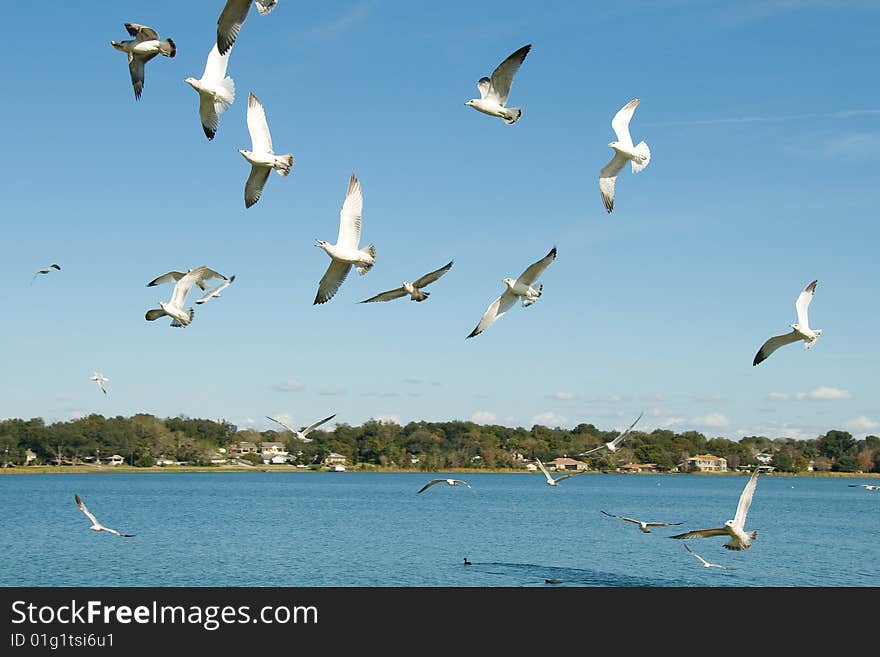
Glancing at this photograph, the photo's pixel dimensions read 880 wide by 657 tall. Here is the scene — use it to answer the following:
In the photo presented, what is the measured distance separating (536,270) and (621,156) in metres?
3.74

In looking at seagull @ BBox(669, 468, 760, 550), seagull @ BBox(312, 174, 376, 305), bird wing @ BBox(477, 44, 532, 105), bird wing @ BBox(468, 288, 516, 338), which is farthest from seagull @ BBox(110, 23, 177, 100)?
seagull @ BBox(669, 468, 760, 550)

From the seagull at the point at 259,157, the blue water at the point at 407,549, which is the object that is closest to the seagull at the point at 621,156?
the seagull at the point at 259,157

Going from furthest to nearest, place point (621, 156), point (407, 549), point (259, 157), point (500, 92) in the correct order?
point (407, 549)
point (621, 156)
point (500, 92)
point (259, 157)

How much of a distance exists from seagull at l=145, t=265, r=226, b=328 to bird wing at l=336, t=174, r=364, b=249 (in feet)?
20.0

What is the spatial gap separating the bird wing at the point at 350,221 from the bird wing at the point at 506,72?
3.37 metres

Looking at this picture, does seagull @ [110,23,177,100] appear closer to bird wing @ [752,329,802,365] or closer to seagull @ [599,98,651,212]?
seagull @ [599,98,651,212]

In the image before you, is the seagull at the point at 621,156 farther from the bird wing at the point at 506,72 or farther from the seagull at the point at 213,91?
the seagull at the point at 213,91

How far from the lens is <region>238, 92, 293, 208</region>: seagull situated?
20.1 m

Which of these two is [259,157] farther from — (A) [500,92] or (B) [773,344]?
(B) [773,344]

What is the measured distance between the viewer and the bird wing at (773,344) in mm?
23797

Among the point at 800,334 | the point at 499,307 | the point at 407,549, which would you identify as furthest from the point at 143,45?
the point at 407,549

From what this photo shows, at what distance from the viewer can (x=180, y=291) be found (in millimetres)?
25969

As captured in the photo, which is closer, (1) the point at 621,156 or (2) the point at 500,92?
(2) the point at 500,92
